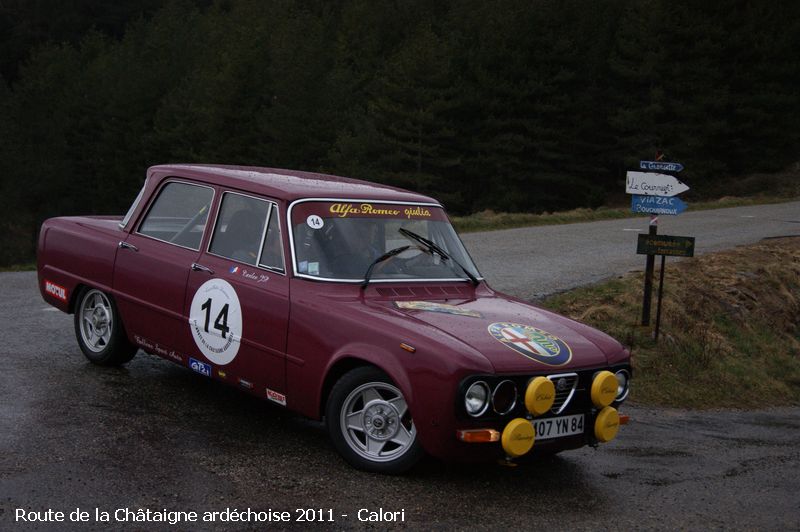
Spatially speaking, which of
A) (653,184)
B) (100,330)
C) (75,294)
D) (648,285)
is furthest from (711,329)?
(75,294)

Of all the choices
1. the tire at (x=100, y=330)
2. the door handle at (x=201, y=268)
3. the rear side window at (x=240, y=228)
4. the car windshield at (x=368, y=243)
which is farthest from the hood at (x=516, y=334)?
the tire at (x=100, y=330)

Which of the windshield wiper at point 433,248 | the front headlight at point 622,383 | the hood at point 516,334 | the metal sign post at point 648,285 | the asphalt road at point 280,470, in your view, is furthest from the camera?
the metal sign post at point 648,285

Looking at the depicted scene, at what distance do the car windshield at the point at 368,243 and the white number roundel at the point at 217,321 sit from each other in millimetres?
592

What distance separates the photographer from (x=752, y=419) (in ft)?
28.3

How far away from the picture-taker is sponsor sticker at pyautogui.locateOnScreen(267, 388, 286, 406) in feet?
19.9

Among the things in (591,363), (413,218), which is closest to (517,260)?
(413,218)

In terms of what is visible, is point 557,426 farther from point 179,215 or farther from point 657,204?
point 657,204

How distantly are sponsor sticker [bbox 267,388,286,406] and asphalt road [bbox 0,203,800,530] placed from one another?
0.27 metres

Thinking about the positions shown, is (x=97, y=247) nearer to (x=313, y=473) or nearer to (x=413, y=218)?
(x=413, y=218)

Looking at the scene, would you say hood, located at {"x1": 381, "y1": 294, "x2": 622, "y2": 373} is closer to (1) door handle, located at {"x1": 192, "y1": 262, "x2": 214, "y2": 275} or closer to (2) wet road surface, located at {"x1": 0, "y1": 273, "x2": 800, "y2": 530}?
(2) wet road surface, located at {"x1": 0, "y1": 273, "x2": 800, "y2": 530}

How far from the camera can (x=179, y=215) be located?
7316 millimetres

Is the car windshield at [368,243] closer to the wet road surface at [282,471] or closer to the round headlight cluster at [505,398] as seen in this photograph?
the wet road surface at [282,471]

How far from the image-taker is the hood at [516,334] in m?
5.38

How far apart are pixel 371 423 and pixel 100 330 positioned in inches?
126
